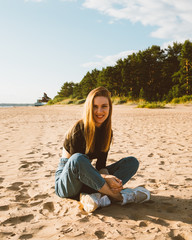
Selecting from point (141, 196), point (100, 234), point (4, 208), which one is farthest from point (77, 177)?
point (4, 208)

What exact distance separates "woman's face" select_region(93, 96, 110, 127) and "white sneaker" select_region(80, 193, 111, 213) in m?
0.78

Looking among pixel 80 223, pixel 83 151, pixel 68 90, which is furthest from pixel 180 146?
pixel 68 90

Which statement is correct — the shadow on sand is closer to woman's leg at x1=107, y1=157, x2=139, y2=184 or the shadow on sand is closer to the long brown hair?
woman's leg at x1=107, y1=157, x2=139, y2=184

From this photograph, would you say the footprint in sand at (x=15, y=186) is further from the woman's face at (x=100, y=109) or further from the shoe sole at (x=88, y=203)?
the woman's face at (x=100, y=109)

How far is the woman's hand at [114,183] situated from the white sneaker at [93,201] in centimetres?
17

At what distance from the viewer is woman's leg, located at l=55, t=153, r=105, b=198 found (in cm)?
224

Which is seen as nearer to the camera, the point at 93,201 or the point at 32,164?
the point at 93,201

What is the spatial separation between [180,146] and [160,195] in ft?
10.2

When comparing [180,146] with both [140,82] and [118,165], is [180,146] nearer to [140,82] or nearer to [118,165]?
[118,165]

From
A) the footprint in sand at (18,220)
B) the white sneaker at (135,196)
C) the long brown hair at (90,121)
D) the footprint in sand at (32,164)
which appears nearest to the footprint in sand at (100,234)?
the white sneaker at (135,196)

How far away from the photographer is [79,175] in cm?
229

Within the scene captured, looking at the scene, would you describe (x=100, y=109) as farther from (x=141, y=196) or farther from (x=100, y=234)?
(x=100, y=234)

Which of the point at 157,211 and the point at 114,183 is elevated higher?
the point at 114,183

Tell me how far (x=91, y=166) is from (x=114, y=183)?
0.96 ft
